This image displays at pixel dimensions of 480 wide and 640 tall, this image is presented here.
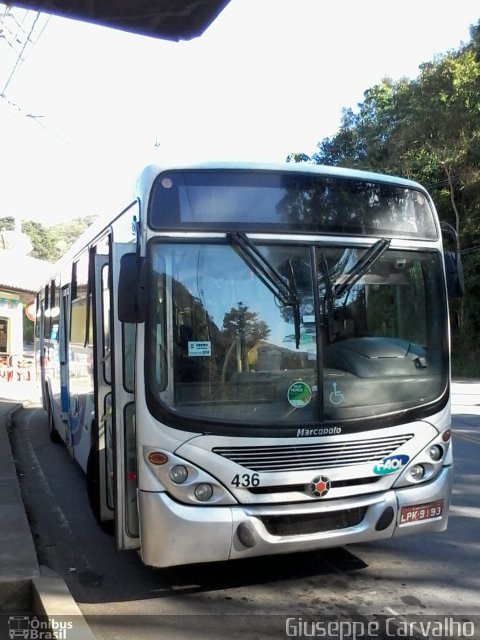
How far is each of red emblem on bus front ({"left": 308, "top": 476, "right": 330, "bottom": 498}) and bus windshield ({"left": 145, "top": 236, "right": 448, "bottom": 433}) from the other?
37 cm

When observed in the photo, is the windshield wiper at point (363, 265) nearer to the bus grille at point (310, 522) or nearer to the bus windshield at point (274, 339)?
the bus windshield at point (274, 339)

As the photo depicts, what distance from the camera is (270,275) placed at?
13.7ft

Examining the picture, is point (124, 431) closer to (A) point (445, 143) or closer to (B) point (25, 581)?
(B) point (25, 581)

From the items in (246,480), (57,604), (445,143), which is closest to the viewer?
(57,604)

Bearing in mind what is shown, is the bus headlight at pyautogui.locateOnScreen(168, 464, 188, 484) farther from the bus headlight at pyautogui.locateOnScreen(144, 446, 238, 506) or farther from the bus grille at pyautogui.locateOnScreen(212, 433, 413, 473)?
the bus grille at pyautogui.locateOnScreen(212, 433, 413, 473)

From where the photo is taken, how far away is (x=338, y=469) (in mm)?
4090

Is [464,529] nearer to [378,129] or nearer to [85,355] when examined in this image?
[85,355]

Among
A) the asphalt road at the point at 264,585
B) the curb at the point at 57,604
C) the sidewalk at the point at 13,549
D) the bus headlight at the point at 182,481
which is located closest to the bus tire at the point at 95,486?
the asphalt road at the point at 264,585

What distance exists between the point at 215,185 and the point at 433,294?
185 cm

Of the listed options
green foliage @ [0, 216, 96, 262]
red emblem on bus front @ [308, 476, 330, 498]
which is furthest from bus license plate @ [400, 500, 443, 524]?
green foliage @ [0, 216, 96, 262]

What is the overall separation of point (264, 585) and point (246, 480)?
102 cm

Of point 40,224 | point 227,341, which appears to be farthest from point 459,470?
point 40,224

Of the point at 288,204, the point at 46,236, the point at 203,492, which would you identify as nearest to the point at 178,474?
the point at 203,492

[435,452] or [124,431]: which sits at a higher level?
[124,431]
